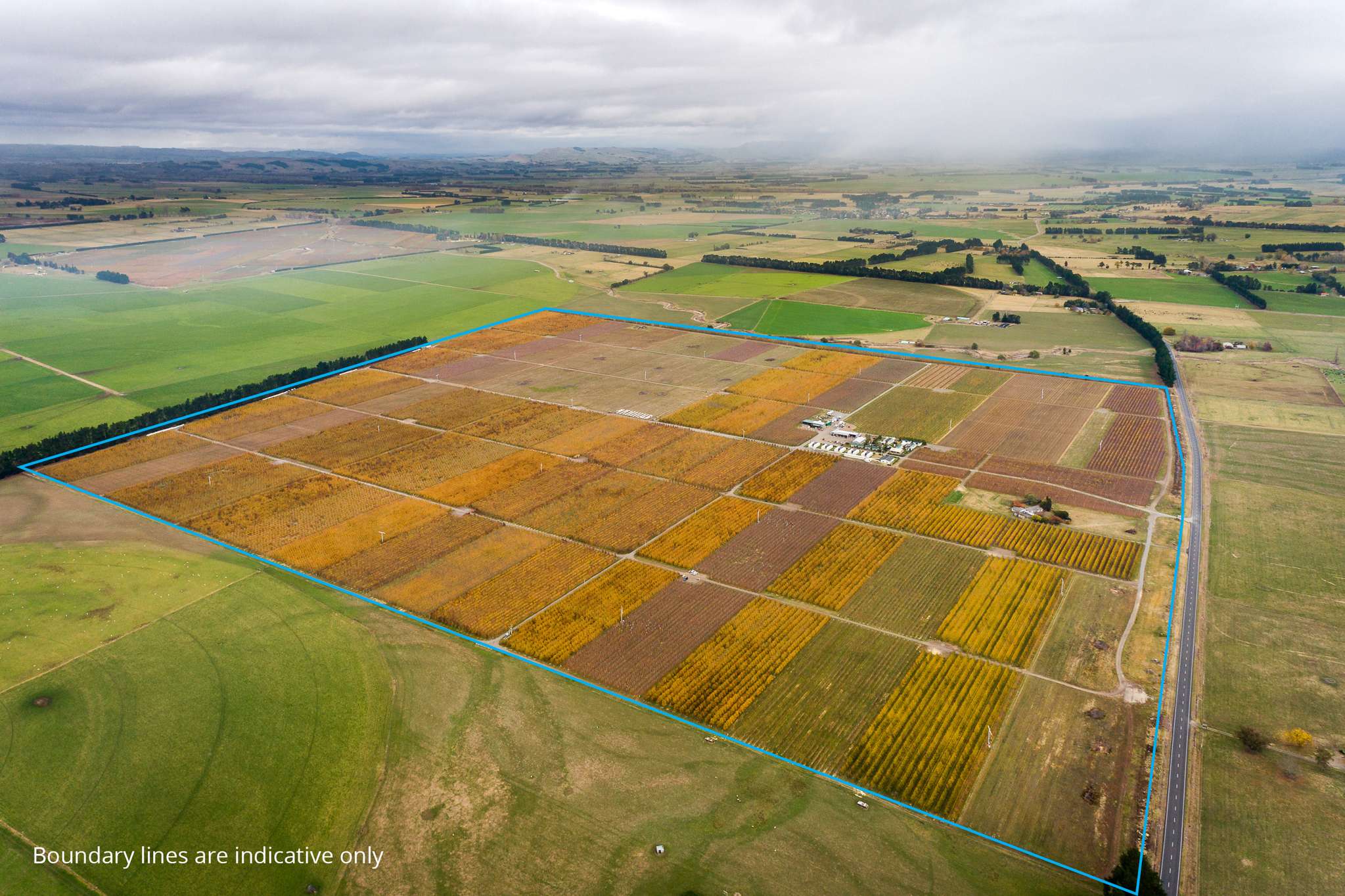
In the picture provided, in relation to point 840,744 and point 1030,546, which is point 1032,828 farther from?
point 1030,546

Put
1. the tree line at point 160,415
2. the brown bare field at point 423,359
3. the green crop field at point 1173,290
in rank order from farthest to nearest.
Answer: the green crop field at point 1173,290, the brown bare field at point 423,359, the tree line at point 160,415

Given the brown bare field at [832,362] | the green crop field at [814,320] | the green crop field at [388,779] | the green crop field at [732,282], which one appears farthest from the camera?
the green crop field at [732,282]

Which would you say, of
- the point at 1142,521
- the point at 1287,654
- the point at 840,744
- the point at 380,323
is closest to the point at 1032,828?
the point at 840,744

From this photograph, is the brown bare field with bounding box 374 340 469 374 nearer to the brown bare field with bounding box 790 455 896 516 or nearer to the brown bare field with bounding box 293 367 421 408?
the brown bare field with bounding box 293 367 421 408

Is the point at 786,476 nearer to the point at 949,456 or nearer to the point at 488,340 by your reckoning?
the point at 949,456

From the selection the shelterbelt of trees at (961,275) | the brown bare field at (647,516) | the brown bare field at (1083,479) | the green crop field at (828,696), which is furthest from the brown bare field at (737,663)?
the shelterbelt of trees at (961,275)

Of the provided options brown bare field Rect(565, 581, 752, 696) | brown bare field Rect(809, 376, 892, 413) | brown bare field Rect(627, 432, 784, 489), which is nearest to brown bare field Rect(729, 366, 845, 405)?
brown bare field Rect(809, 376, 892, 413)

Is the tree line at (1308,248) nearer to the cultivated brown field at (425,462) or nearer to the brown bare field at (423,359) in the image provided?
the brown bare field at (423,359)
